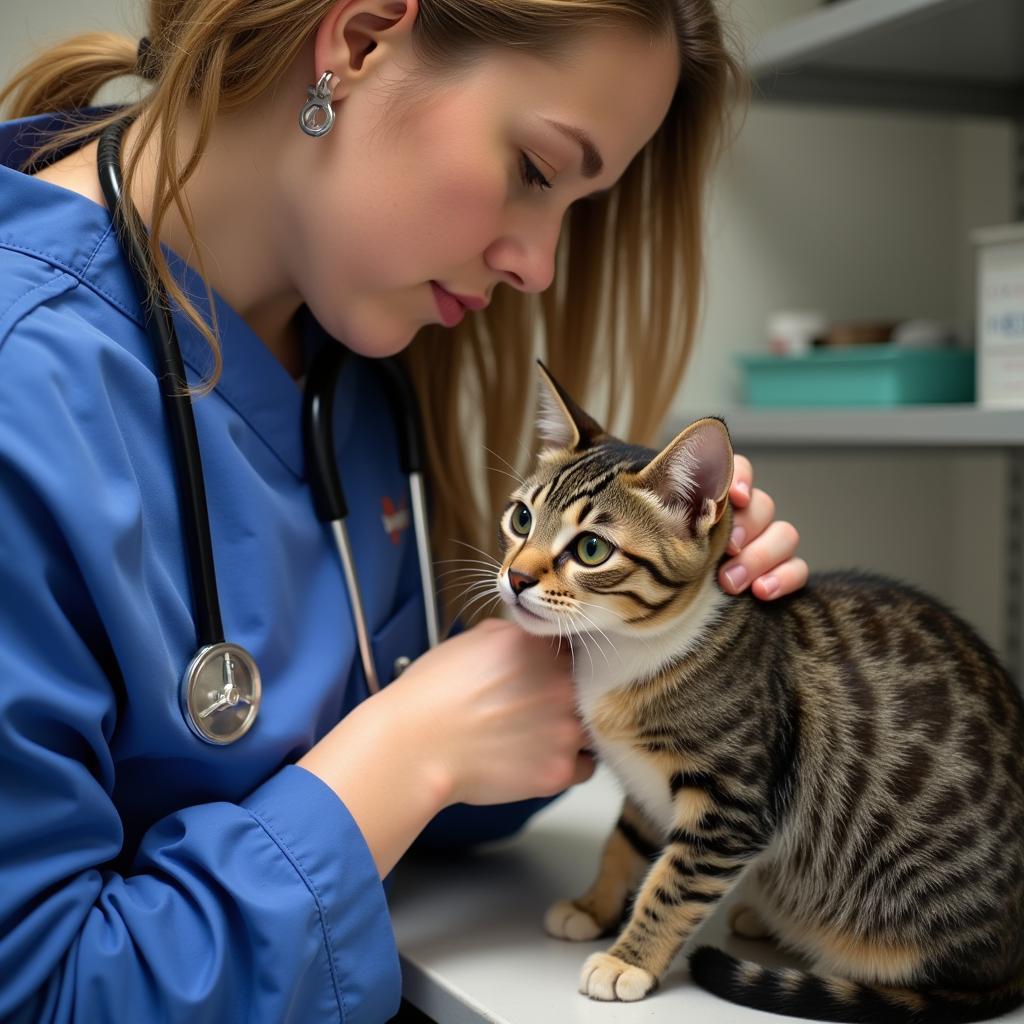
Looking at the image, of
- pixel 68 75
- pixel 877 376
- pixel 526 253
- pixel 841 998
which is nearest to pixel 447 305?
pixel 526 253

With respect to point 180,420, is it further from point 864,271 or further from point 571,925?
point 864,271

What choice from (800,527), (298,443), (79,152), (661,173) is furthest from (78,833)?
(800,527)

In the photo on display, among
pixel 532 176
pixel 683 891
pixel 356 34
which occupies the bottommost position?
pixel 683 891

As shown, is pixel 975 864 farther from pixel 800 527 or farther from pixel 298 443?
pixel 800 527

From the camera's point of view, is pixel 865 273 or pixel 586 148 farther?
pixel 865 273

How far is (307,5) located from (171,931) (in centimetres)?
68

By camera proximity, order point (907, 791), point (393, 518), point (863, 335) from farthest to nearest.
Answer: point (863, 335), point (393, 518), point (907, 791)

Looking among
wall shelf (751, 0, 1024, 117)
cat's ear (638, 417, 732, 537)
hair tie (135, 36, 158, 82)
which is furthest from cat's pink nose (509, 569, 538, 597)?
wall shelf (751, 0, 1024, 117)

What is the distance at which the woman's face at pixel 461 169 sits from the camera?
34.2 inches

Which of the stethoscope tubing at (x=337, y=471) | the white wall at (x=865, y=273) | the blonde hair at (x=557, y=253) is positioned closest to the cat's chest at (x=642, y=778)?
the stethoscope tubing at (x=337, y=471)

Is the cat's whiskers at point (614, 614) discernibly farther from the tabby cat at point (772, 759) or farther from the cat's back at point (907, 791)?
the cat's back at point (907, 791)

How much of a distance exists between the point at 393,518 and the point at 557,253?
365mm

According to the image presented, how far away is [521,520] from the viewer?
0.99 m

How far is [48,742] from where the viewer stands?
2.30 feet
